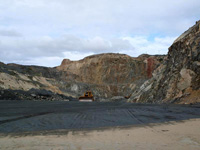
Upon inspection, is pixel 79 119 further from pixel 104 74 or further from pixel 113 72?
pixel 104 74

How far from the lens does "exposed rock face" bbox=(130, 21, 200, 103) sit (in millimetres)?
23688

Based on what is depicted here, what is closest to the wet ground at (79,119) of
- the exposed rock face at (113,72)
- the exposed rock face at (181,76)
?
the exposed rock face at (181,76)

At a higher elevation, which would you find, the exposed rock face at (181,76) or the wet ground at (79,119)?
the exposed rock face at (181,76)

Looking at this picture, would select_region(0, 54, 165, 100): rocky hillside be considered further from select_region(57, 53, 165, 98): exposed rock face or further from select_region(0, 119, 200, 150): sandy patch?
select_region(0, 119, 200, 150): sandy patch

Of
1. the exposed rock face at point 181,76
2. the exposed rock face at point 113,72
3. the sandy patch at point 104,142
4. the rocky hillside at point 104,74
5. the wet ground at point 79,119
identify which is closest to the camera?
the sandy patch at point 104,142

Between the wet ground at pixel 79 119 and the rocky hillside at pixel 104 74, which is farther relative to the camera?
the rocky hillside at pixel 104 74

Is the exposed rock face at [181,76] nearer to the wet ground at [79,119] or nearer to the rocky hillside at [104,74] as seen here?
the wet ground at [79,119]

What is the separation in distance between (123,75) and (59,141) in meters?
78.3

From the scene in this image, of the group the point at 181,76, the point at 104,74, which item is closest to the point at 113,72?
the point at 104,74

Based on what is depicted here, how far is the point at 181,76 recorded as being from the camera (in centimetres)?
2569

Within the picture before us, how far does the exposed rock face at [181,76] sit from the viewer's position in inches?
933

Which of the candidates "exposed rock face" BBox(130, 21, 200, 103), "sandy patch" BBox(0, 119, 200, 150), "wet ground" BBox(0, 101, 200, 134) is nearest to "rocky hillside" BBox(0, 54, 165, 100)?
"exposed rock face" BBox(130, 21, 200, 103)

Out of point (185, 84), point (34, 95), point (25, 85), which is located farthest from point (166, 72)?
point (25, 85)

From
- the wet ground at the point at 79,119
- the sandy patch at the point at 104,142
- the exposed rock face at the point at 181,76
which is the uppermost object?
the exposed rock face at the point at 181,76
